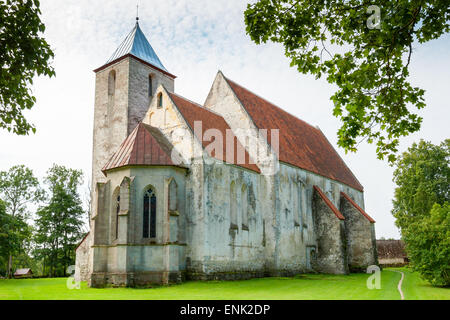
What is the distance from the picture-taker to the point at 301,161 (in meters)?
28.2

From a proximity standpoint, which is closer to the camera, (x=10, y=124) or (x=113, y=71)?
(x=10, y=124)

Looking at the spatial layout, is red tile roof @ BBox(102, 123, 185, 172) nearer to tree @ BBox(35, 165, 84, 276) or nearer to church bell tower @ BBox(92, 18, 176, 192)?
church bell tower @ BBox(92, 18, 176, 192)

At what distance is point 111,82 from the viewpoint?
92.2 ft

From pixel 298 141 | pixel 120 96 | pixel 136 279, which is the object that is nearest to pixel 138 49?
pixel 120 96

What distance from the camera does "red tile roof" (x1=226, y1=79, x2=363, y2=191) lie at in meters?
27.1

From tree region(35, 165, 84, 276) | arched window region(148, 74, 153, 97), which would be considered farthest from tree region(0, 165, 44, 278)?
arched window region(148, 74, 153, 97)

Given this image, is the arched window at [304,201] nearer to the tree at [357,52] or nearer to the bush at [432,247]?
the bush at [432,247]

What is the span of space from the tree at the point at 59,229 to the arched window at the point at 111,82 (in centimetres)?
1996

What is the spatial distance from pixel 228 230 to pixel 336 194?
14.5 meters

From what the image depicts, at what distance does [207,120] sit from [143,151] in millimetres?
5310

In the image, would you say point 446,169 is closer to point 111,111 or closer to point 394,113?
point 111,111

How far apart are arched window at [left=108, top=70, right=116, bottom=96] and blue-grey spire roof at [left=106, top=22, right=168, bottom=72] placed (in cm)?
93

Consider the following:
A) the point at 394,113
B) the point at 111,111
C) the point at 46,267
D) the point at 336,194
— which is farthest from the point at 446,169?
the point at 46,267

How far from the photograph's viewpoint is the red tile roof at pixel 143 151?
1986 centimetres
